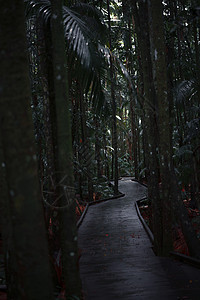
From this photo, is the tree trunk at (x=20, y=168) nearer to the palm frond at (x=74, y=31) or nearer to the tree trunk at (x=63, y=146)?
the tree trunk at (x=63, y=146)

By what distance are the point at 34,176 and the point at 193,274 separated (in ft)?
12.4

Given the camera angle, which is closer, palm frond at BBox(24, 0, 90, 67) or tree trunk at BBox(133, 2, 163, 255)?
palm frond at BBox(24, 0, 90, 67)

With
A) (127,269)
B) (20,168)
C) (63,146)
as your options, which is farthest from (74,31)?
(127,269)

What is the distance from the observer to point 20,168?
262 cm

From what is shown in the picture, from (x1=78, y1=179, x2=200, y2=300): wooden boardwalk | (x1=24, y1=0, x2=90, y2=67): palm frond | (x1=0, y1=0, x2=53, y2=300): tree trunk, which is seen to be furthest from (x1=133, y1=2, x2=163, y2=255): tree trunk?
(x1=0, y1=0, x2=53, y2=300): tree trunk

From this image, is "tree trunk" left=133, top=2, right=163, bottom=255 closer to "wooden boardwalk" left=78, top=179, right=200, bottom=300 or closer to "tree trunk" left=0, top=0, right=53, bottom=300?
"wooden boardwalk" left=78, top=179, right=200, bottom=300

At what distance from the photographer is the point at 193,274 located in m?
5.44

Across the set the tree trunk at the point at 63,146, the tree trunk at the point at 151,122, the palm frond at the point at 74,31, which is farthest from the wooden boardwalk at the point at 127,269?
the palm frond at the point at 74,31

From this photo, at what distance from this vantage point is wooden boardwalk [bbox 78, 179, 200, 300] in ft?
15.7

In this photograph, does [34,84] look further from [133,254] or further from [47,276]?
[47,276]

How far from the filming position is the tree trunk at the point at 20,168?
262 cm

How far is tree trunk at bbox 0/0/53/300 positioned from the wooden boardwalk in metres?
2.32

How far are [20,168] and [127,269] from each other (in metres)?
3.96

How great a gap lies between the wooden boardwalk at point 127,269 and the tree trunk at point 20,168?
2325mm
